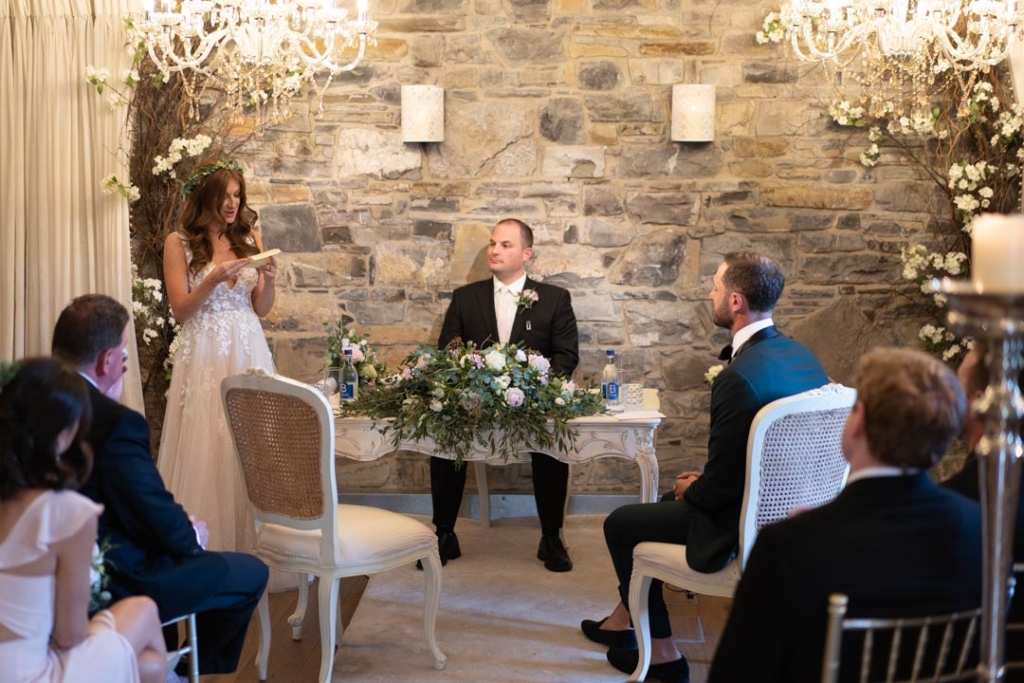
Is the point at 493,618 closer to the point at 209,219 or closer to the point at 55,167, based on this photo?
the point at 209,219

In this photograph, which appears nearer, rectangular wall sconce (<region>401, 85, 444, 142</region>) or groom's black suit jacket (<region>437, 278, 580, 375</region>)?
groom's black suit jacket (<region>437, 278, 580, 375</region>)

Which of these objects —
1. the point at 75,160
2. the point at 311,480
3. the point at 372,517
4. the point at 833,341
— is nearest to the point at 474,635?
the point at 372,517

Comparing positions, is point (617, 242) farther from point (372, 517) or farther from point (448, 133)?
point (372, 517)

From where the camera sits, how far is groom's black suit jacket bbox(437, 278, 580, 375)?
17.3 feet

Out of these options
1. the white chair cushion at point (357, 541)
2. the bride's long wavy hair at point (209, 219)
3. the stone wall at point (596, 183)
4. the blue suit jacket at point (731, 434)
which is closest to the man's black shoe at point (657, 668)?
the blue suit jacket at point (731, 434)

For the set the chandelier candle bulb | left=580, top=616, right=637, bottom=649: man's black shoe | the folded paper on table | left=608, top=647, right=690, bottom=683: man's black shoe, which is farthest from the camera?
the folded paper on table

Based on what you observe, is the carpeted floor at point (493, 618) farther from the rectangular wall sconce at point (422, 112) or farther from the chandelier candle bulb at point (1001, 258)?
the chandelier candle bulb at point (1001, 258)

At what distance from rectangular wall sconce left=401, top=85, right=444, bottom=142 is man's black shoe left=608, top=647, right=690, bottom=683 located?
2.76 m

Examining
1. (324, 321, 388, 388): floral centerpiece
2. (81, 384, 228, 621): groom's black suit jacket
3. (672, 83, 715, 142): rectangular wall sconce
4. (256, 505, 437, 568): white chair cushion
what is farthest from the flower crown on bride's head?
(672, 83, 715, 142): rectangular wall sconce

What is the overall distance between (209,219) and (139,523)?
2020mm

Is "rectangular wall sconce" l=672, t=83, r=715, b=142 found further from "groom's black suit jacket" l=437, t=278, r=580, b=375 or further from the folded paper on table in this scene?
the folded paper on table

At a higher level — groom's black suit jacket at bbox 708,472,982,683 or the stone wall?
the stone wall

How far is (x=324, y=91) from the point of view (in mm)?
5438

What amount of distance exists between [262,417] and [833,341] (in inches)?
126
